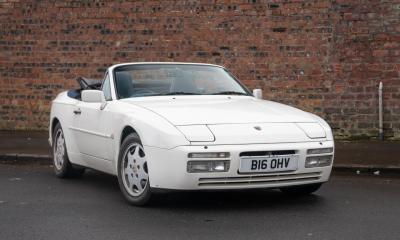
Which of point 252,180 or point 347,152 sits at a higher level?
point 252,180

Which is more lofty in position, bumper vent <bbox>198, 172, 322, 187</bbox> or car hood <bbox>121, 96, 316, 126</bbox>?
car hood <bbox>121, 96, 316, 126</bbox>

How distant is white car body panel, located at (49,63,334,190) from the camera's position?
19.8 feet

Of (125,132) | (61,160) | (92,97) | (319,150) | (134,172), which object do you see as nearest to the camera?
(319,150)

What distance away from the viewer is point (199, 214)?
6137 mm

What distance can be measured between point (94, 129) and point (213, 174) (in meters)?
1.99

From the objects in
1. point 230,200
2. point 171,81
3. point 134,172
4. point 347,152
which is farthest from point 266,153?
point 347,152

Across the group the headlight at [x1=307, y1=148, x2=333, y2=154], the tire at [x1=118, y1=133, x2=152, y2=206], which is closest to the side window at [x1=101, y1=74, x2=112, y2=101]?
the tire at [x1=118, y1=133, x2=152, y2=206]

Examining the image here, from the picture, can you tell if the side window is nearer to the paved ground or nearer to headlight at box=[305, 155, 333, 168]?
headlight at box=[305, 155, 333, 168]

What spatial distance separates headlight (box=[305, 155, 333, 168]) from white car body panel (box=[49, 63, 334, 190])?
0.15 feet

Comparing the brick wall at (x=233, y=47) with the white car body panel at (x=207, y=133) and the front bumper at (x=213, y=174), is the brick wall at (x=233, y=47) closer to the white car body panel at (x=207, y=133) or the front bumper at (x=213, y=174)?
the white car body panel at (x=207, y=133)

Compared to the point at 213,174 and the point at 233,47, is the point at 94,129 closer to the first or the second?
the point at 213,174

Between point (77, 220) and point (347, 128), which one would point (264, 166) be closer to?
point (77, 220)

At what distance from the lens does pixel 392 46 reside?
12.3 meters

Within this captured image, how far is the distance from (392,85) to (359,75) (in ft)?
1.87
